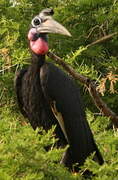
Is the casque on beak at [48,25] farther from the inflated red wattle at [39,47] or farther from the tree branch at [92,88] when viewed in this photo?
the tree branch at [92,88]

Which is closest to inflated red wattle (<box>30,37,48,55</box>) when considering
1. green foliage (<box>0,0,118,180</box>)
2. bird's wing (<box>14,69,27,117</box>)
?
bird's wing (<box>14,69,27,117</box>)

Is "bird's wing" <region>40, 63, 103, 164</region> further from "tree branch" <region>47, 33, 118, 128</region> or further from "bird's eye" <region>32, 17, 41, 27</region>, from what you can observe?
"bird's eye" <region>32, 17, 41, 27</region>

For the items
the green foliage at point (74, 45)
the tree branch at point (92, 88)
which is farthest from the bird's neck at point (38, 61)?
the green foliage at point (74, 45)

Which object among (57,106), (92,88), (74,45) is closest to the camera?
(57,106)

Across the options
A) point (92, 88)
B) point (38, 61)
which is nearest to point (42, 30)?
point (38, 61)

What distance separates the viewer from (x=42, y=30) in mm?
4684

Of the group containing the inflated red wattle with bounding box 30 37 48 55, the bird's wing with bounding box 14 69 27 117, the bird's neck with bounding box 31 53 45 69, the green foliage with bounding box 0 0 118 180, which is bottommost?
the green foliage with bounding box 0 0 118 180

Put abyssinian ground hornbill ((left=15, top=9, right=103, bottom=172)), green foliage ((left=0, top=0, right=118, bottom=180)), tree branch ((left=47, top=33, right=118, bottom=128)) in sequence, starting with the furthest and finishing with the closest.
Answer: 1. green foliage ((left=0, top=0, right=118, bottom=180))
2. tree branch ((left=47, top=33, right=118, bottom=128))
3. abyssinian ground hornbill ((left=15, top=9, right=103, bottom=172))

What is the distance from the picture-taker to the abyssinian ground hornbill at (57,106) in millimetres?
4363

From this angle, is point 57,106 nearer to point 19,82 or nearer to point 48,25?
point 19,82

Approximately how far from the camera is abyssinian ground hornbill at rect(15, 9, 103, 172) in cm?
436

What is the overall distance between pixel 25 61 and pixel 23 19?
4.75 ft

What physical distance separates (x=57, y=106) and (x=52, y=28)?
0.53 meters

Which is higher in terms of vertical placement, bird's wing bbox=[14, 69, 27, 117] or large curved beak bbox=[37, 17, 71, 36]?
large curved beak bbox=[37, 17, 71, 36]
